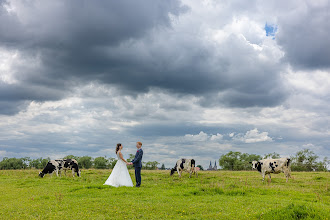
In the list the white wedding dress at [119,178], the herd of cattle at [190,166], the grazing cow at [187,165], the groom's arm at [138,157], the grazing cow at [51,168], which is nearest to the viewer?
the groom's arm at [138,157]

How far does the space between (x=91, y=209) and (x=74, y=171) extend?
841 inches

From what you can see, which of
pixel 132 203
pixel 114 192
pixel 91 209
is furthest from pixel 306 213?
pixel 114 192

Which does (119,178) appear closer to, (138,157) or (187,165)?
(138,157)

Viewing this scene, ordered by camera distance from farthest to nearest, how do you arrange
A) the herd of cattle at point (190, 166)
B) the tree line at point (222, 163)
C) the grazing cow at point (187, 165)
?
the tree line at point (222, 163), the grazing cow at point (187, 165), the herd of cattle at point (190, 166)

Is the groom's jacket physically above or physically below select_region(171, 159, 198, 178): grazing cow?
above

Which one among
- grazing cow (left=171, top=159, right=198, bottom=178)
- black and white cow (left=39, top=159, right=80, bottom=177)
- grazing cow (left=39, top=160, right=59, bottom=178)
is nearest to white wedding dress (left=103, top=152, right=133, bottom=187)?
grazing cow (left=171, top=159, right=198, bottom=178)

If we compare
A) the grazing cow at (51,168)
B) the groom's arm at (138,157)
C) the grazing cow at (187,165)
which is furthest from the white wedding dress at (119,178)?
the grazing cow at (51,168)

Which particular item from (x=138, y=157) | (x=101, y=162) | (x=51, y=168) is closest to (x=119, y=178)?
(x=138, y=157)

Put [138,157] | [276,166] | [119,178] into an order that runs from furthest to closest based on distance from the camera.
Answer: [276,166]
[119,178]
[138,157]

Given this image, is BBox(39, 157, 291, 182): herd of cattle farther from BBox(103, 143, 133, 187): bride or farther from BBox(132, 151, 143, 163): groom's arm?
BBox(132, 151, 143, 163): groom's arm

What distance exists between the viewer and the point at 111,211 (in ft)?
33.0

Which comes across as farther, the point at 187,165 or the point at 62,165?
the point at 62,165

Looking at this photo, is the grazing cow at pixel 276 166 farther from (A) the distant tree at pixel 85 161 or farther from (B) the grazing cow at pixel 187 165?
(A) the distant tree at pixel 85 161

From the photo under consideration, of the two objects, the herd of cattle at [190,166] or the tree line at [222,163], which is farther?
the tree line at [222,163]
